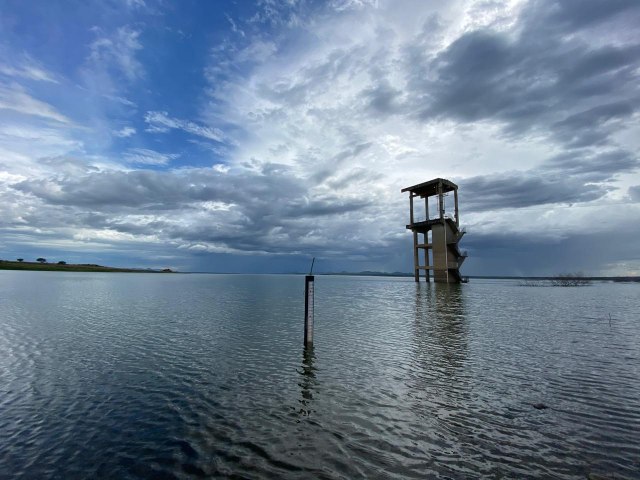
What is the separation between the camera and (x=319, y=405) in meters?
10.4

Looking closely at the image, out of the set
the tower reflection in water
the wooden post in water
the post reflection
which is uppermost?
the wooden post in water

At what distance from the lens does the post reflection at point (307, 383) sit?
10047mm

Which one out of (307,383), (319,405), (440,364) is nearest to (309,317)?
(307,383)

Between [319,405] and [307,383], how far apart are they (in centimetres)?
221

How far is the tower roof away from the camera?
84.3m

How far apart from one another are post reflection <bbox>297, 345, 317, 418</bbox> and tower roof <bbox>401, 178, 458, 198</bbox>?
249 ft

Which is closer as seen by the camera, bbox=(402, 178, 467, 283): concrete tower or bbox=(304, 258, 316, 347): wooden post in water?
bbox=(304, 258, 316, 347): wooden post in water

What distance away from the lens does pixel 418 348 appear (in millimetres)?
18078

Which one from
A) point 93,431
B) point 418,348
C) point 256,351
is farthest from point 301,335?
point 93,431

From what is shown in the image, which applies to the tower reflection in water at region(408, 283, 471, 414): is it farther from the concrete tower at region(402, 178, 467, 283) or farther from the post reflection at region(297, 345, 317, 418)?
the concrete tower at region(402, 178, 467, 283)

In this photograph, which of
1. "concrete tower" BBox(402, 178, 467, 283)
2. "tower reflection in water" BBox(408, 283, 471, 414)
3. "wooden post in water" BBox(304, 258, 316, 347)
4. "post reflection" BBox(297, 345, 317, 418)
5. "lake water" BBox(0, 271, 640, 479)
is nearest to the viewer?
"lake water" BBox(0, 271, 640, 479)

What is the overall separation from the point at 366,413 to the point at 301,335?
41.1 feet

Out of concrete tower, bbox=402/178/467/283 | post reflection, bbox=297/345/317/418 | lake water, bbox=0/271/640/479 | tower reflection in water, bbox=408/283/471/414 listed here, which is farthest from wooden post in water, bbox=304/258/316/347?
concrete tower, bbox=402/178/467/283

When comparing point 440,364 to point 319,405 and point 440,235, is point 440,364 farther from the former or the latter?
point 440,235
